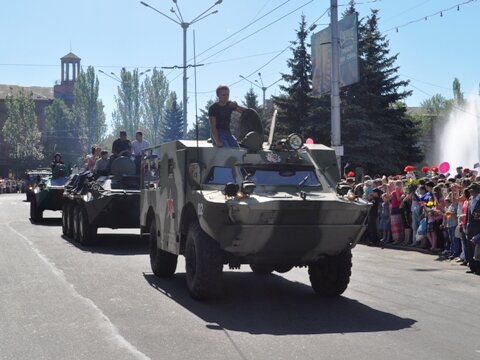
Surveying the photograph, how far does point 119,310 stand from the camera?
352 inches

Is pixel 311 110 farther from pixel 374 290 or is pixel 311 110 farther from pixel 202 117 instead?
pixel 202 117

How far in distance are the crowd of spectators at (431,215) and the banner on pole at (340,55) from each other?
14.2ft

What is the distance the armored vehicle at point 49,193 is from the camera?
2427 centimetres

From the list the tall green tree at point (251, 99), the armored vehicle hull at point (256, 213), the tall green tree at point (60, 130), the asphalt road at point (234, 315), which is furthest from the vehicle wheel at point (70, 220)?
the tall green tree at point (60, 130)

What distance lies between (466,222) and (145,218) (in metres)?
5.77

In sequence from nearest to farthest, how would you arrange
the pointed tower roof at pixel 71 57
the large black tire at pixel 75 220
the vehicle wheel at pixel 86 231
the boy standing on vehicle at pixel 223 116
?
the boy standing on vehicle at pixel 223 116
the vehicle wheel at pixel 86 231
the large black tire at pixel 75 220
the pointed tower roof at pixel 71 57

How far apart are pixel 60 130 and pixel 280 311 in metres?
100

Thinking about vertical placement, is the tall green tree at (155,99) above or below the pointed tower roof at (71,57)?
below

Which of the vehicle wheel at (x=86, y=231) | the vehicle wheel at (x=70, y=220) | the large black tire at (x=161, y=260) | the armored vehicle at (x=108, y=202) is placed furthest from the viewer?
the vehicle wheel at (x=70, y=220)

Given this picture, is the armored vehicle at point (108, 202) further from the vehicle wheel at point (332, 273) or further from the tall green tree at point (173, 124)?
the tall green tree at point (173, 124)

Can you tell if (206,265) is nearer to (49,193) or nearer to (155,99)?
(49,193)

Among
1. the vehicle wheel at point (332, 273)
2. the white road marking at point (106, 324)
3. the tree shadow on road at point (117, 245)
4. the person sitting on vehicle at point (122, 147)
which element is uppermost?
the person sitting on vehicle at point (122, 147)

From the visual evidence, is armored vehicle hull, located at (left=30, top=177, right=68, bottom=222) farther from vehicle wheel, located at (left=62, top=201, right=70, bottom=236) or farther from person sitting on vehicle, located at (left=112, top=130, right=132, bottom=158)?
person sitting on vehicle, located at (left=112, top=130, right=132, bottom=158)

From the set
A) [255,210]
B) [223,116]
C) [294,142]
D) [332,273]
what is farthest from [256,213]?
[223,116]
